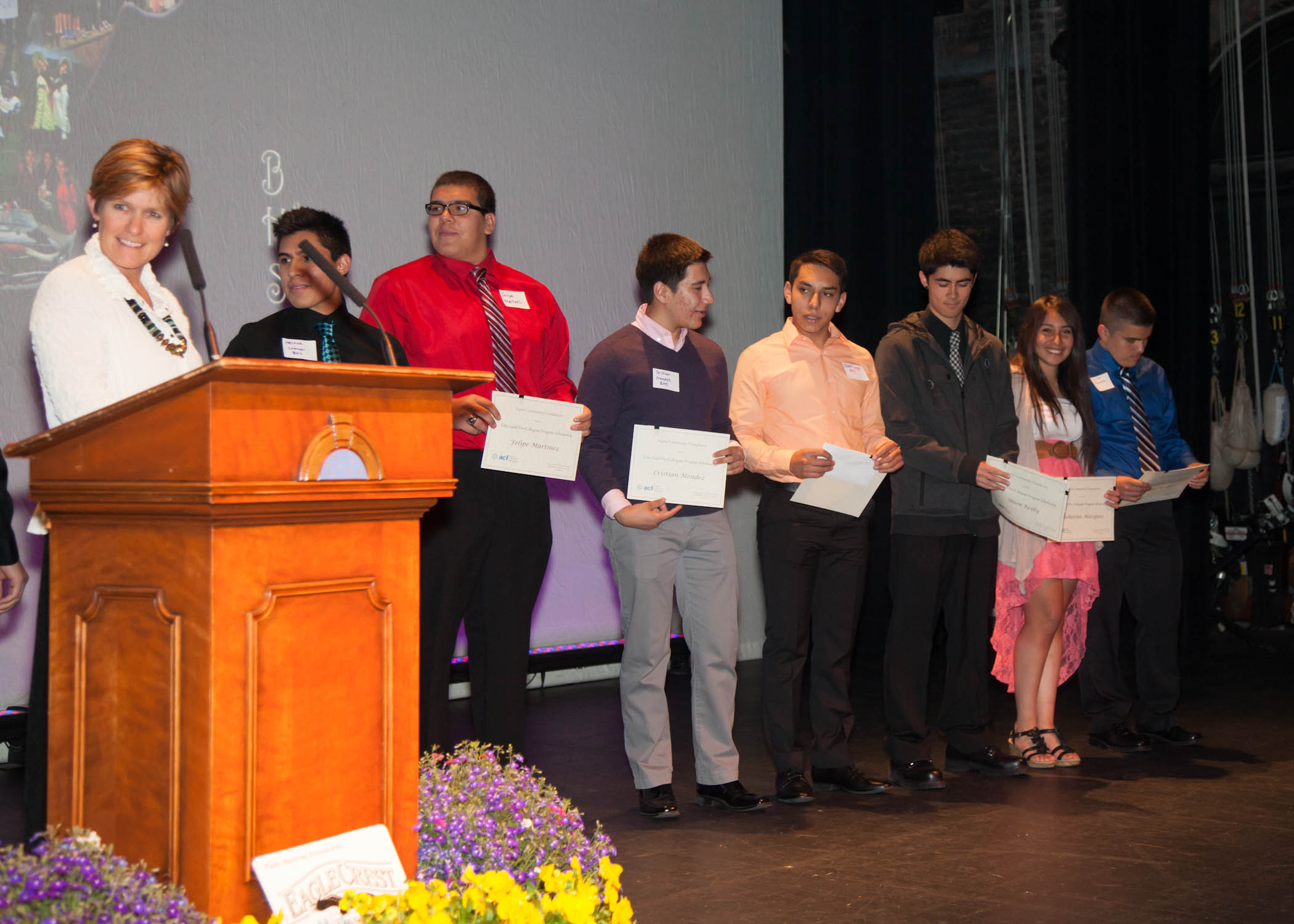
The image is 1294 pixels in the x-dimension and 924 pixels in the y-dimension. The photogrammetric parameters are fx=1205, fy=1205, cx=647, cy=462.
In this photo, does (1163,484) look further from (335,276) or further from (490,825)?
(335,276)

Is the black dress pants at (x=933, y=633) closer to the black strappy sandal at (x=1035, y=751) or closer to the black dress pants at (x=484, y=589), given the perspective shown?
the black strappy sandal at (x=1035, y=751)

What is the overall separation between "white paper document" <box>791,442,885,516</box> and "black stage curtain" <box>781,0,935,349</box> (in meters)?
3.07

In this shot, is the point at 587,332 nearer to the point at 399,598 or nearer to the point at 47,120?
the point at 47,120

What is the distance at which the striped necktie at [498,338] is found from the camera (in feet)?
9.86

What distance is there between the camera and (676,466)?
121 inches

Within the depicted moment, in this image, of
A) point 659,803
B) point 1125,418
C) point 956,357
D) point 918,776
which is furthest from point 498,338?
point 1125,418

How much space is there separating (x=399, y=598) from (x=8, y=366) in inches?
109

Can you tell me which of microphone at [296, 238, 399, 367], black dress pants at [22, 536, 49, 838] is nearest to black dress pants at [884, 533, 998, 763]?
microphone at [296, 238, 399, 367]

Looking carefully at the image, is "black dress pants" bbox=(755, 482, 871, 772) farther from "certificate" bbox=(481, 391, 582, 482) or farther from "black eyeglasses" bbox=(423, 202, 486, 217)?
"black eyeglasses" bbox=(423, 202, 486, 217)

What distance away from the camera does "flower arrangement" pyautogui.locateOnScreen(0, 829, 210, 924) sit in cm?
133

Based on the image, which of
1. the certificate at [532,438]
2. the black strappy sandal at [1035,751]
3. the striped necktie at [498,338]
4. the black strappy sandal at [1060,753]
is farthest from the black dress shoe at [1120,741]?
the striped necktie at [498,338]

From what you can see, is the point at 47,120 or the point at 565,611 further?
the point at 565,611

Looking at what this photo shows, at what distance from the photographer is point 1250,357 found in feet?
26.2

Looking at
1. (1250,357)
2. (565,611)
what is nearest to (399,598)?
(565,611)
